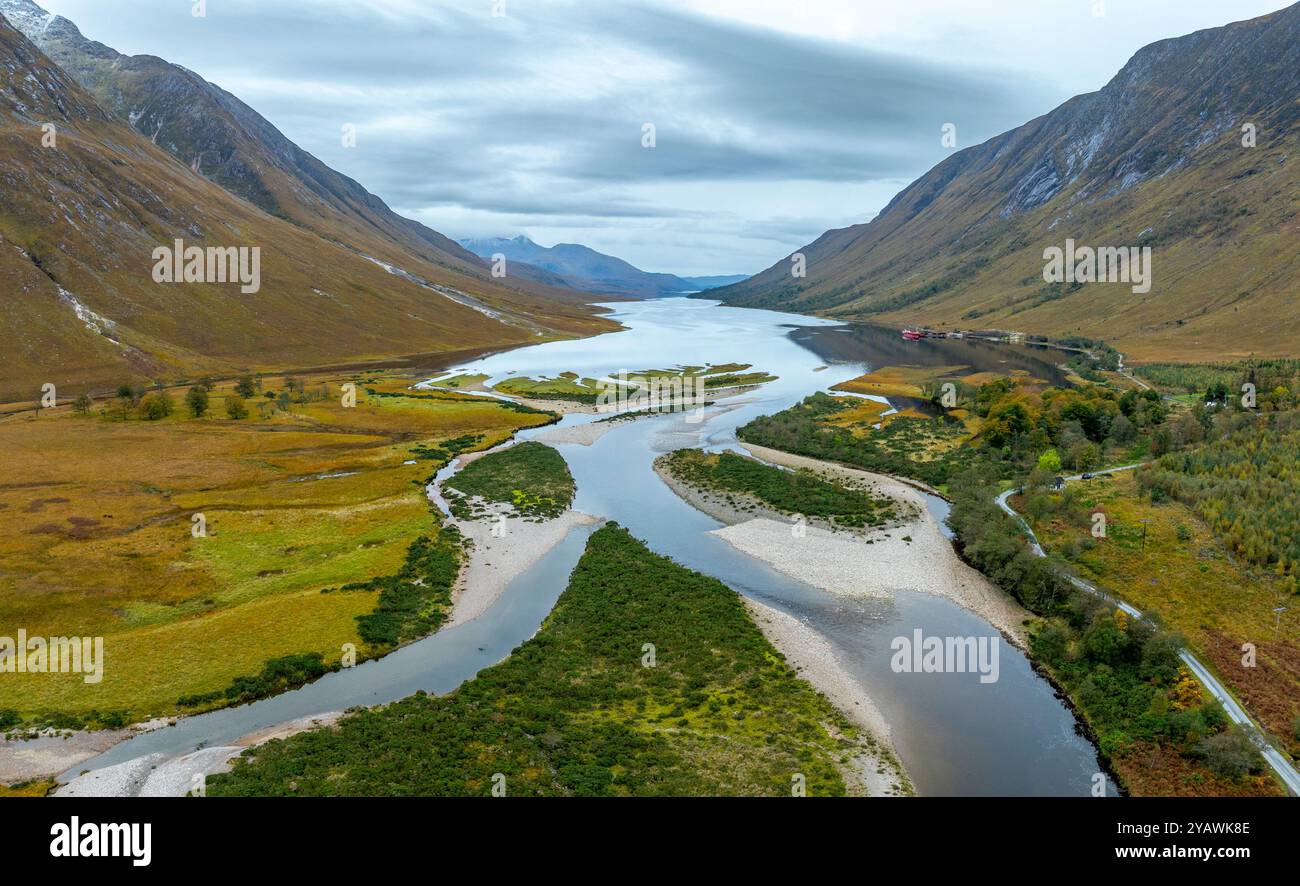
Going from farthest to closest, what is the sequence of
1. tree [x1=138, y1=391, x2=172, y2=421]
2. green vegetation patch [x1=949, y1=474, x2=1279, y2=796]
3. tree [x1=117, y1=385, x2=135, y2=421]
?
1. tree [x1=138, y1=391, x2=172, y2=421]
2. tree [x1=117, y1=385, x2=135, y2=421]
3. green vegetation patch [x1=949, y1=474, x2=1279, y2=796]

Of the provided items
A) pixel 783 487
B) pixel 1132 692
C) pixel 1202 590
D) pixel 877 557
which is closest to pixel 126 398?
pixel 783 487

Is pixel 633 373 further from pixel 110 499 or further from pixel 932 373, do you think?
pixel 110 499

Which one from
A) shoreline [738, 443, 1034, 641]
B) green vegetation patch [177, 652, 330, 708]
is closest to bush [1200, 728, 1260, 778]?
shoreline [738, 443, 1034, 641]

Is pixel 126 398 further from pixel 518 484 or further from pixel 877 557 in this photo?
pixel 877 557

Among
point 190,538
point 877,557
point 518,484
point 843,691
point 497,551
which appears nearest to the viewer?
point 843,691

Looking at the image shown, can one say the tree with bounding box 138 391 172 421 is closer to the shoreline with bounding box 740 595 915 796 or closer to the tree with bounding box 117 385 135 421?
the tree with bounding box 117 385 135 421

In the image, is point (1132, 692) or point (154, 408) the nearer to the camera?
point (1132, 692)

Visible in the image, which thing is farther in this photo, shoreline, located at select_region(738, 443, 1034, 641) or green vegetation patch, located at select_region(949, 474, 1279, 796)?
shoreline, located at select_region(738, 443, 1034, 641)
